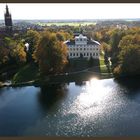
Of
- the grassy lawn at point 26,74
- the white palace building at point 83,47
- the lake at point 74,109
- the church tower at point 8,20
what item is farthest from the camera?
the white palace building at point 83,47


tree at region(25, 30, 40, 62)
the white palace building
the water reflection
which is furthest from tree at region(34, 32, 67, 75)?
the water reflection

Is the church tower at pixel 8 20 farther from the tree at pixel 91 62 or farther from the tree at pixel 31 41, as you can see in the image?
the tree at pixel 91 62

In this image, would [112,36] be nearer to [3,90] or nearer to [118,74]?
[118,74]

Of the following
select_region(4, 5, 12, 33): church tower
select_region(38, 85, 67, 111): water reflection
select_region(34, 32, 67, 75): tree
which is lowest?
select_region(38, 85, 67, 111): water reflection

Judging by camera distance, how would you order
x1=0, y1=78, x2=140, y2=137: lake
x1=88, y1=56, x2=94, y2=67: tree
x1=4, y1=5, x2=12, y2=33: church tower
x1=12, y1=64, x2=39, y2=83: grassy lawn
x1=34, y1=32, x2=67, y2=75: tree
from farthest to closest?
1. x1=88, y1=56, x2=94, y2=67: tree
2. x1=34, y1=32, x2=67, y2=75: tree
3. x1=12, y1=64, x2=39, y2=83: grassy lawn
4. x1=4, y1=5, x2=12, y2=33: church tower
5. x1=0, y1=78, x2=140, y2=137: lake

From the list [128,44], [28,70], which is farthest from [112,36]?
[28,70]

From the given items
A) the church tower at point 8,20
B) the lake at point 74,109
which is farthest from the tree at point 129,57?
the church tower at point 8,20

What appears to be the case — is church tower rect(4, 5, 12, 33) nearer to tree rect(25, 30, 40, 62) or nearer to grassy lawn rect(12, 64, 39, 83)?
tree rect(25, 30, 40, 62)
